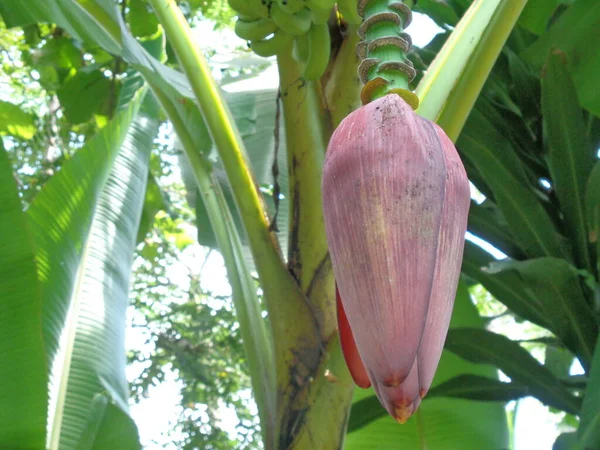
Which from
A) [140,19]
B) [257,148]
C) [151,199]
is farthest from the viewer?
[151,199]

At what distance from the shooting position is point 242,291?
2.41 feet

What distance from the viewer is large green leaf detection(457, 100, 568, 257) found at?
2.94 feet

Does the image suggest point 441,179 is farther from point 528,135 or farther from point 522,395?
point 528,135

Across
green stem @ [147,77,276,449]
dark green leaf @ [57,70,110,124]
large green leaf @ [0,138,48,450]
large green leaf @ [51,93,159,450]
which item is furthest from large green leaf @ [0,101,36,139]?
large green leaf @ [0,138,48,450]

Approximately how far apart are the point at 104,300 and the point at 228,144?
0.36m

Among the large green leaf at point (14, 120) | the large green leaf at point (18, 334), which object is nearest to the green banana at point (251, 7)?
the large green leaf at point (18, 334)

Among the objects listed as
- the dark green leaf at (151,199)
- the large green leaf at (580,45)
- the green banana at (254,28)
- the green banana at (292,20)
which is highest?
the dark green leaf at (151,199)

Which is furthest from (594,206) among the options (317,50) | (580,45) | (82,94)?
(82,94)

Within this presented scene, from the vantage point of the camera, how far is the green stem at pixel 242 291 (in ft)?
2.22

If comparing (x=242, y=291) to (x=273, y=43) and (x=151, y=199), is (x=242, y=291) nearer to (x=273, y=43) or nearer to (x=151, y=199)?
(x=273, y=43)

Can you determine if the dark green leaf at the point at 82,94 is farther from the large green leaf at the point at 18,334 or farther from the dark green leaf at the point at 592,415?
the dark green leaf at the point at 592,415

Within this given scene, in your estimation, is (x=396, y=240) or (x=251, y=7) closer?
(x=396, y=240)

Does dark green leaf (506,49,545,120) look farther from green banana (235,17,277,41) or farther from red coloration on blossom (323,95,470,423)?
red coloration on blossom (323,95,470,423)

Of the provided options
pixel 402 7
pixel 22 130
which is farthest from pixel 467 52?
pixel 22 130
